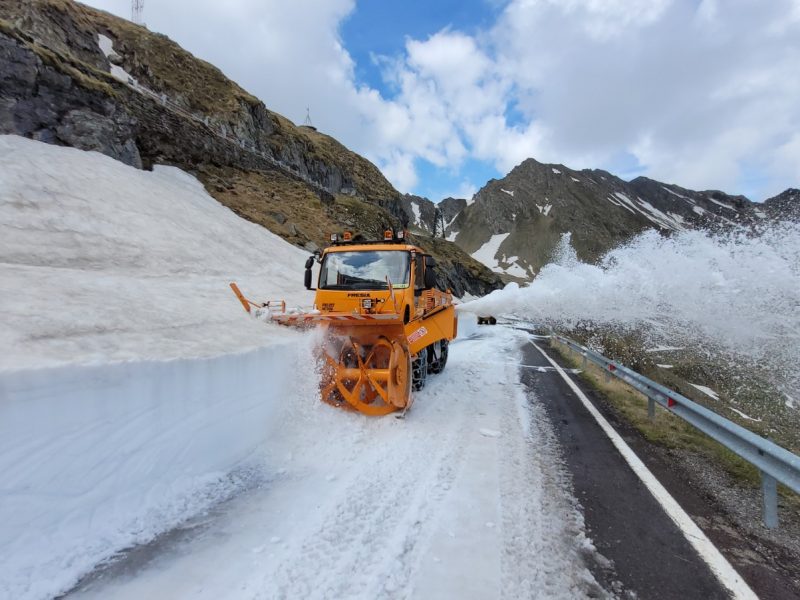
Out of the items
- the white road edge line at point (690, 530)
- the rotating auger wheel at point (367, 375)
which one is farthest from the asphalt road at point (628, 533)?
the rotating auger wheel at point (367, 375)

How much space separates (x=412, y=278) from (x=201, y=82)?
44406 mm

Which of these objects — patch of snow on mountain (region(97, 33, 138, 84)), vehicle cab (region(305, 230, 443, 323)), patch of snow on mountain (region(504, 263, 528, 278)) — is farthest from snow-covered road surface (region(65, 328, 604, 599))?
patch of snow on mountain (region(504, 263, 528, 278))

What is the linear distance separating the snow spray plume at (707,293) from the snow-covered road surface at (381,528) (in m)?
6.01

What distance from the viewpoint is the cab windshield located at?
7656mm

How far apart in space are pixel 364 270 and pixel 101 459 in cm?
504

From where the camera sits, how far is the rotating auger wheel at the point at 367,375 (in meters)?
6.69

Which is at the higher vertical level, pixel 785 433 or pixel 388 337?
pixel 388 337

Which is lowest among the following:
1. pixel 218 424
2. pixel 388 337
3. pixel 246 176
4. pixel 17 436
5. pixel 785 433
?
pixel 785 433

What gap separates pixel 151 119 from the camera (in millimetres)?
24891

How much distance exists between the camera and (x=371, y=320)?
6684mm

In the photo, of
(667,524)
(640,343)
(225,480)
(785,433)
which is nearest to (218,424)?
(225,480)

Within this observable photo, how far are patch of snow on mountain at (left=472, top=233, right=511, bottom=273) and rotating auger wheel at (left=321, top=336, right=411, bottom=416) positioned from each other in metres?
147

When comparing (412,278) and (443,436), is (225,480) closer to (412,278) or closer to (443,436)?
(443,436)

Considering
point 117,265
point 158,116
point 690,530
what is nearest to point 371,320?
point 690,530
